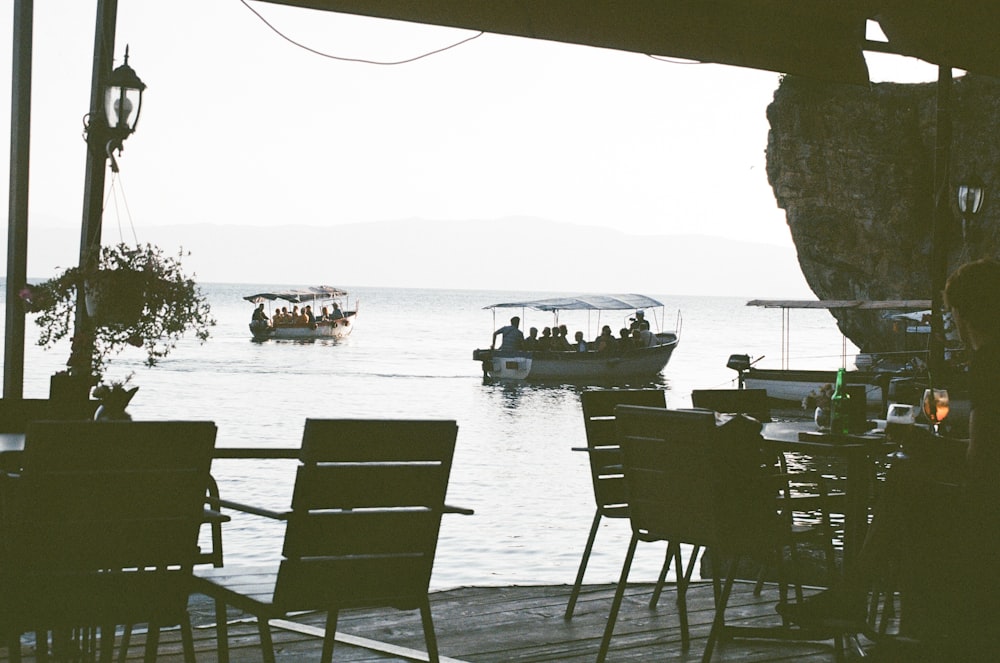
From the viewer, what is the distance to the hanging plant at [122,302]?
4.36 metres

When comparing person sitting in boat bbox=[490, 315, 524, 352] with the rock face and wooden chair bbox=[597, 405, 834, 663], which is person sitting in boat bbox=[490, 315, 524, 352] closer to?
the rock face

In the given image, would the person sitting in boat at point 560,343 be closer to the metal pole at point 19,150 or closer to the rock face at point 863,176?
the rock face at point 863,176

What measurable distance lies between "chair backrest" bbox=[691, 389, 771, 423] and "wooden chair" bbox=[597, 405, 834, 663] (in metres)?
1.40

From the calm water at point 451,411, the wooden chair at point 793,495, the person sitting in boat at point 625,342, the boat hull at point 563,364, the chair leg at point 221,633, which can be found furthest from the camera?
the person sitting in boat at point 625,342

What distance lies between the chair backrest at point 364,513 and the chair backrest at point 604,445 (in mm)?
1690

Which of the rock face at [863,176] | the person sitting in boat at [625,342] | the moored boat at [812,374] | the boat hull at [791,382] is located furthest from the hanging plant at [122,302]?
the rock face at [863,176]

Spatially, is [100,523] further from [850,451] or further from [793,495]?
[793,495]

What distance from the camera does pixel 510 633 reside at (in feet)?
15.8

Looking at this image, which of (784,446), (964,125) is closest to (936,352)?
(784,446)

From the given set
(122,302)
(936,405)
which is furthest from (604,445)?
(122,302)

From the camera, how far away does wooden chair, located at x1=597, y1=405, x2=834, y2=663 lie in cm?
389

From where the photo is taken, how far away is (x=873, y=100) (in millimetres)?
37031

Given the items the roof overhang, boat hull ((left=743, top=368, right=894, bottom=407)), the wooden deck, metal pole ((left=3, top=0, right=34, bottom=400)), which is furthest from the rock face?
metal pole ((left=3, top=0, right=34, bottom=400))

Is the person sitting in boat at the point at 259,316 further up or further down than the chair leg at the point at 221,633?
further down
